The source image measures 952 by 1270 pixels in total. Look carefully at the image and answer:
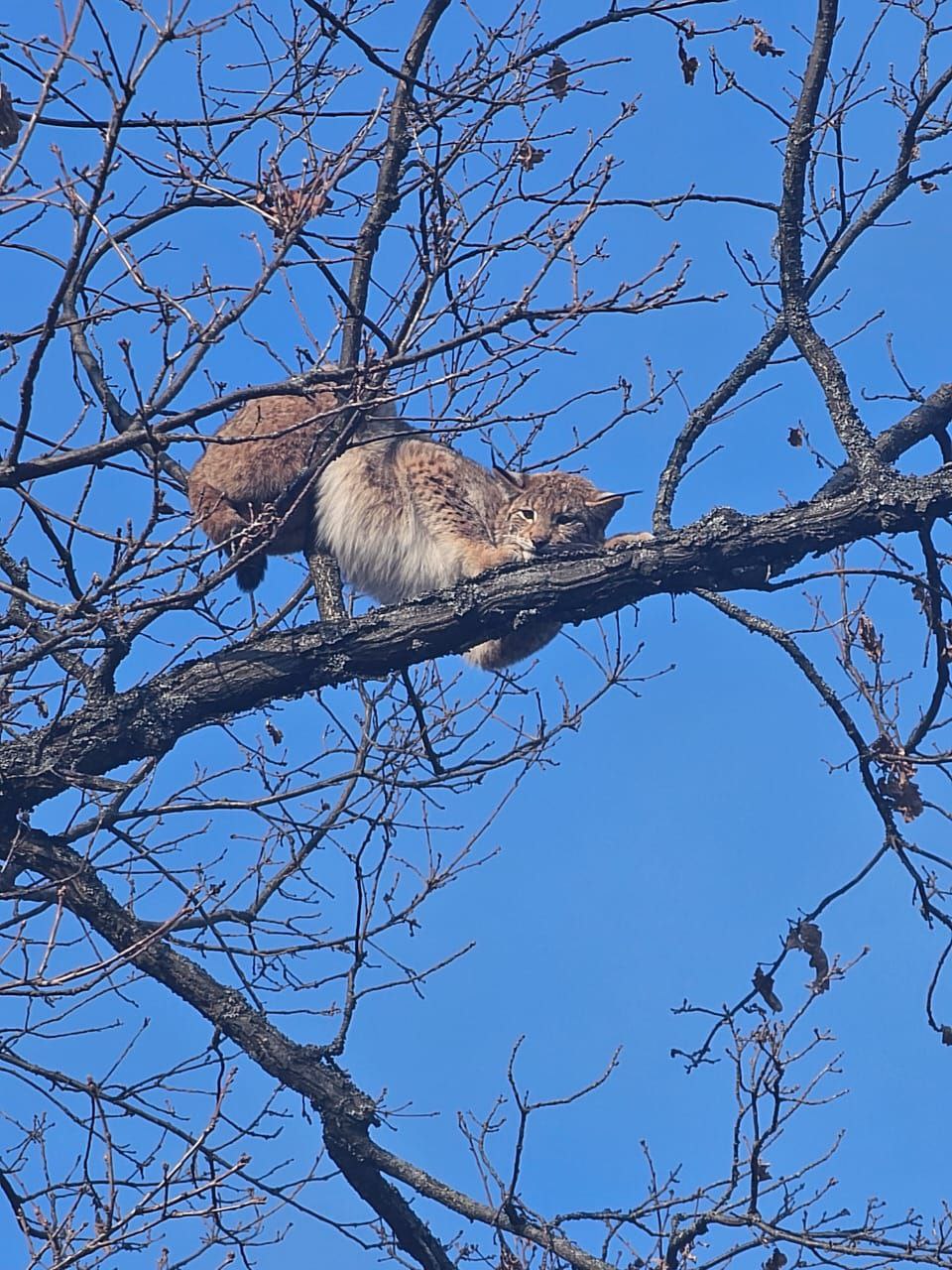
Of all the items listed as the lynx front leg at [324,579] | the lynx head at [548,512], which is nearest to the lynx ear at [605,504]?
the lynx head at [548,512]

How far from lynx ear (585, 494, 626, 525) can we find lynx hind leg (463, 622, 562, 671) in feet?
2.91

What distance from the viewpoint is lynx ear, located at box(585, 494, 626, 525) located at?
7.00 meters

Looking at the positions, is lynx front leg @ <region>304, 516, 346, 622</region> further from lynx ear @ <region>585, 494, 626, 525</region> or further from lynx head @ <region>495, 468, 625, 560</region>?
lynx ear @ <region>585, 494, 626, 525</region>

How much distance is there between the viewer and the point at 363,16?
17.3ft

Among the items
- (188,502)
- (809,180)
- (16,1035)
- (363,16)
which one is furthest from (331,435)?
(16,1035)

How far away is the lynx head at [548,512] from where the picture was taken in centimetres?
669

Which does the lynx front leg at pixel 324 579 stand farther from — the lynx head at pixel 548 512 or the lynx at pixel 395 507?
the lynx head at pixel 548 512

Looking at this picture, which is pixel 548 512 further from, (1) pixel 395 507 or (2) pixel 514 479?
(1) pixel 395 507

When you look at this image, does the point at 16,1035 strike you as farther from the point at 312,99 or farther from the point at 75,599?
the point at 312,99

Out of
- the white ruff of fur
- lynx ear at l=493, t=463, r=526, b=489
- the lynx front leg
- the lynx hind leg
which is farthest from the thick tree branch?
lynx ear at l=493, t=463, r=526, b=489

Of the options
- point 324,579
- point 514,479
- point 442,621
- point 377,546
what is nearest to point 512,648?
point 377,546

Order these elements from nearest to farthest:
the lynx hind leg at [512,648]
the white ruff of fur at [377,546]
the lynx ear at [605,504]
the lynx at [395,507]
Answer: the lynx at [395,507] → the white ruff of fur at [377,546] → the lynx hind leg at [512,648] → the lynx ear at [605,504]

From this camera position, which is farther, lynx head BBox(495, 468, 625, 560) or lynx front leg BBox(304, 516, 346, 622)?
lynx head BBox(495, 468, 625, 560)

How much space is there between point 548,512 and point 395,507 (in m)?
0.84
